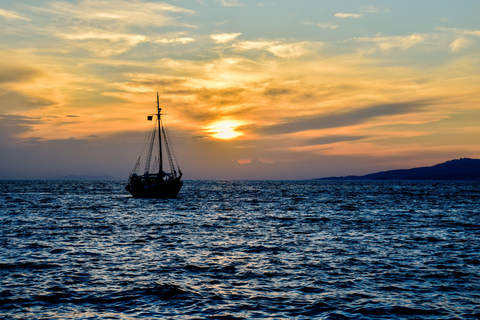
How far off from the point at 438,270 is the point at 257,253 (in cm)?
945

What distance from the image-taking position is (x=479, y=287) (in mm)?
16016

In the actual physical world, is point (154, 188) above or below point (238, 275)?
above

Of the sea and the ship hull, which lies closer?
the sea

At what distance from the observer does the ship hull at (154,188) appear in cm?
8100

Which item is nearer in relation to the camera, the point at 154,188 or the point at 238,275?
the point at 238,275

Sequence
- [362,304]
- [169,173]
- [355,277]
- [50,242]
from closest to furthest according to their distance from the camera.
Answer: [362,304] < [355,277] < [50,242] < [169,173]

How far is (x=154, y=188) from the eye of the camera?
265ft

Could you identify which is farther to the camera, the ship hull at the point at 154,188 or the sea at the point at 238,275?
the ship hull at the point at 154,188

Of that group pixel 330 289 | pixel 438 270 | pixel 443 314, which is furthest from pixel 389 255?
pixel 443 314

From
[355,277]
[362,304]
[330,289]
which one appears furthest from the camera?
[355,277]

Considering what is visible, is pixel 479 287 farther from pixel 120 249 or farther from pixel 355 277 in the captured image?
pixel 120 249

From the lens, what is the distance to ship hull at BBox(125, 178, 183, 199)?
81.0 meters

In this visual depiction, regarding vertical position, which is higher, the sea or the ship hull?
the ship hull

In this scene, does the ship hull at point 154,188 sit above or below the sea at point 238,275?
above
